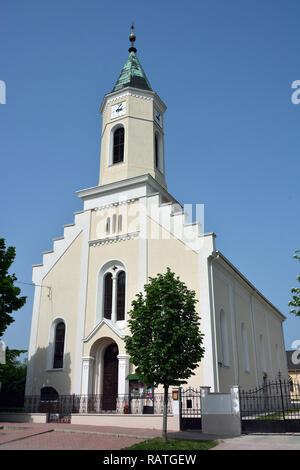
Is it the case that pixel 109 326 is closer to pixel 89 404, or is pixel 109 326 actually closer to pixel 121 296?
pixel 121 296

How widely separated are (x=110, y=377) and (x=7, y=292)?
304 inches

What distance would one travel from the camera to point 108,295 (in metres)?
25.8

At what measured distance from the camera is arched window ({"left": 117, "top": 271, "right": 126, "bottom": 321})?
81.6 ft

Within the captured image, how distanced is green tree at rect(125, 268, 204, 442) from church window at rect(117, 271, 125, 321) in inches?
325

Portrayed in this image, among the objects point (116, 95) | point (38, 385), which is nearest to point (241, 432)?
point (38, 385)

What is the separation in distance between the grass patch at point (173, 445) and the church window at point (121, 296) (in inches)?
408

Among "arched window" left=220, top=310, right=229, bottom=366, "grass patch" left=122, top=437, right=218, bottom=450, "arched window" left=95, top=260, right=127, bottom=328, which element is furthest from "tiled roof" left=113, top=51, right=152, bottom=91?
"grass patch" left=122, top=437, right=218, bottom=450

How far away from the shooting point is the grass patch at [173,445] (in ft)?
44.3

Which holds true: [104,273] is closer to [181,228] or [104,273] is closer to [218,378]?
[181,228]

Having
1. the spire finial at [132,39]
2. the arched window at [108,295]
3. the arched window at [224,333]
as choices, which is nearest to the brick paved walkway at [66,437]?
the arched window at [108,295]

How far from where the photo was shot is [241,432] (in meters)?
17.6

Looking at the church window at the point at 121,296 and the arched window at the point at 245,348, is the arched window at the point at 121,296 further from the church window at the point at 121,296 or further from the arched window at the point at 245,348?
the arched window at the point at 245,348

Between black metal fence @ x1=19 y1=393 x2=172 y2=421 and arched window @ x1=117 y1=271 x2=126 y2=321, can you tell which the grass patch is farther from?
arched window @ x1=117 y1=271 x2=126 y2=321

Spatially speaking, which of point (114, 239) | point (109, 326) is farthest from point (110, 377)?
point (114, 239)
